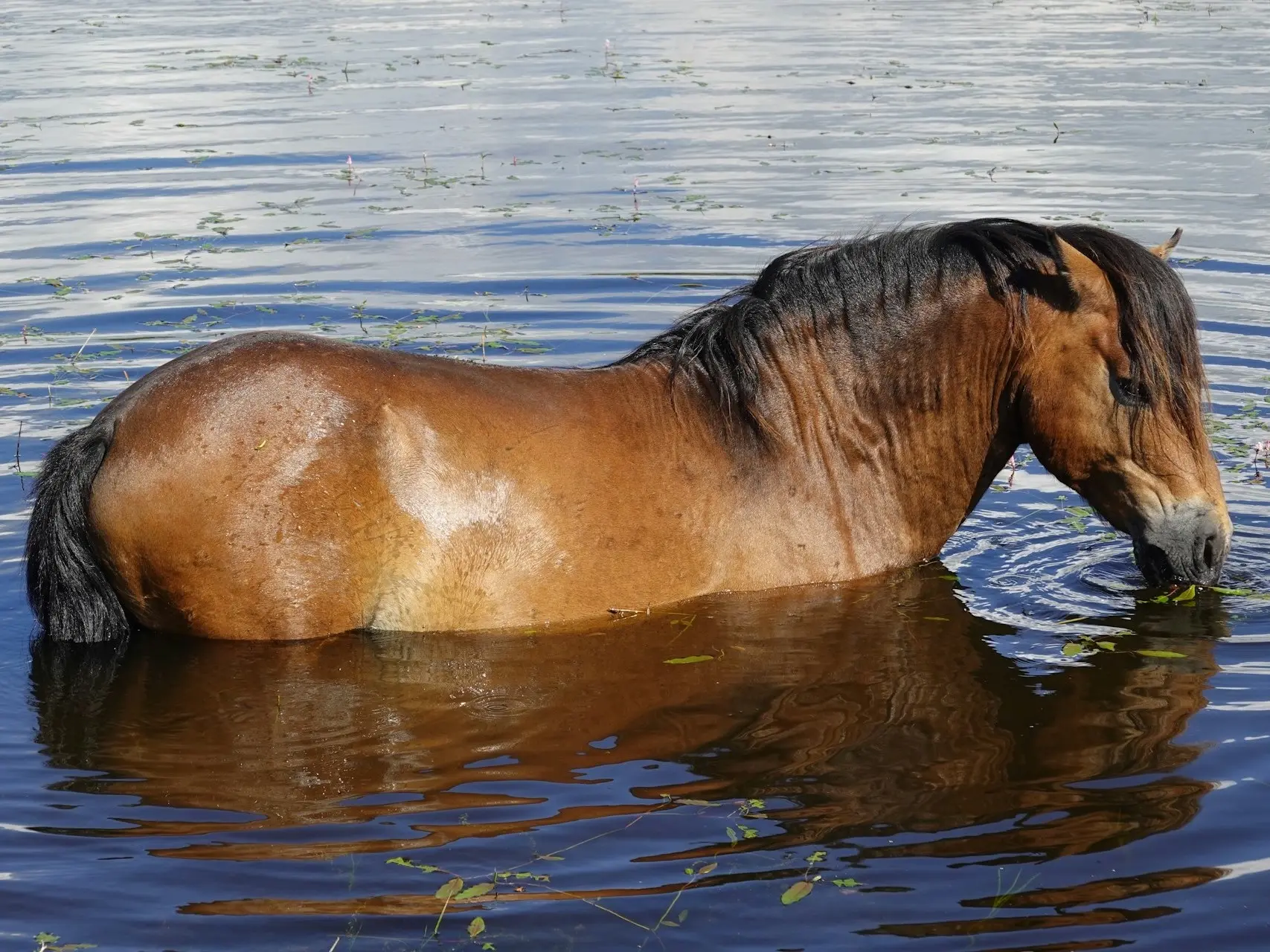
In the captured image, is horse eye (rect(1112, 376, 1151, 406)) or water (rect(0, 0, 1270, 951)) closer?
water (rect(0, 0, 1270, 951))

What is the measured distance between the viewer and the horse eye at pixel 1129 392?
246 inches

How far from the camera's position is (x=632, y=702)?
234 inches

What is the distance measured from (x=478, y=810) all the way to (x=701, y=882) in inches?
35.5

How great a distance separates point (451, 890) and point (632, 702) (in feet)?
5.37

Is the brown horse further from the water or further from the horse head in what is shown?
the water

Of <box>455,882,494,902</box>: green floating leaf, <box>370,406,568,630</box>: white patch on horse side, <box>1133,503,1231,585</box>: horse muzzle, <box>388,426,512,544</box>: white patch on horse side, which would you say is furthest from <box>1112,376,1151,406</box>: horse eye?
<box>455,882,494,902</box>: green floating leaf

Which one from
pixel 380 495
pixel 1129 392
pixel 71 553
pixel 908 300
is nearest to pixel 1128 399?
pixel 1129 392

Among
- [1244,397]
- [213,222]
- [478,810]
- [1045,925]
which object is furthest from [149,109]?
[1045,925]

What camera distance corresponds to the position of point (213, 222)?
46.8 feet

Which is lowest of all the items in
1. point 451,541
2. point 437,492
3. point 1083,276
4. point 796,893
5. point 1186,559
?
point 796,893

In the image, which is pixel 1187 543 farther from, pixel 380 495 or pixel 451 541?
pixel 380 495

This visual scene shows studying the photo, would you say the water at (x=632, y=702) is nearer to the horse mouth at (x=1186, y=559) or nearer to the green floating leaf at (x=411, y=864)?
the green floating leaf at (x=411, y=864)

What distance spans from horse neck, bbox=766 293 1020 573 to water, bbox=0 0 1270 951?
0.43 meters

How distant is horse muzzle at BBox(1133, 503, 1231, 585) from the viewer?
639 centimetres
